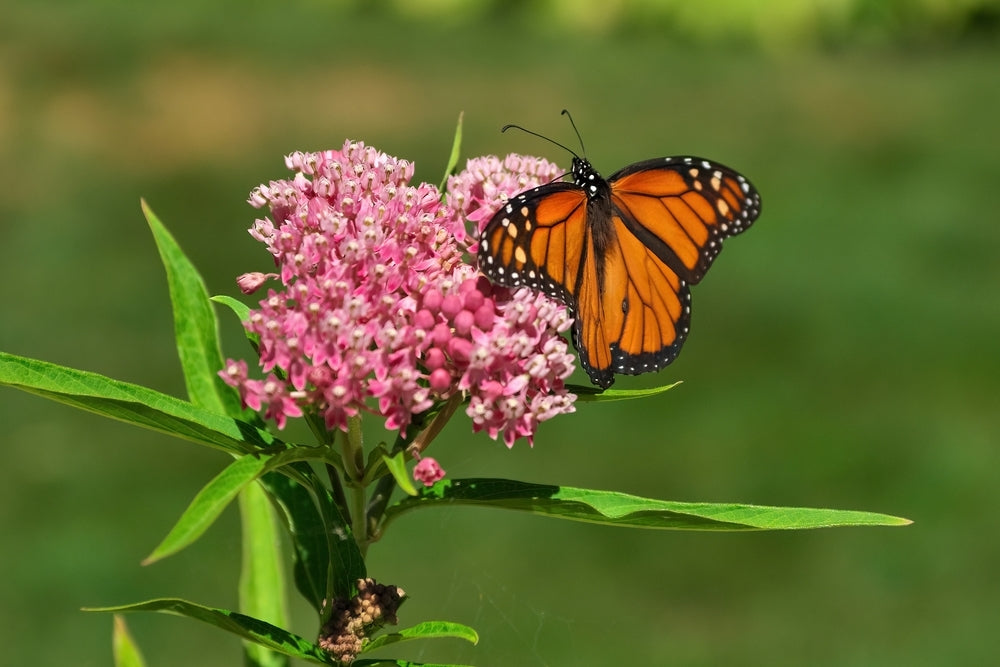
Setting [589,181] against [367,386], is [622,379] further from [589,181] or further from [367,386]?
[367,386]

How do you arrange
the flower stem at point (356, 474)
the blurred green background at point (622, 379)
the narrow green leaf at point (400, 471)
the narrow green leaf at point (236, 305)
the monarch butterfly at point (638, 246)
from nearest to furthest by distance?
the narrow green leaf at point (400, 471) → the flower stem at point (356, 474) → the narrow green leaf at point (236, 305) → the monarch butterfly at point (638, 246) → the blurred green background at point (622, 379)

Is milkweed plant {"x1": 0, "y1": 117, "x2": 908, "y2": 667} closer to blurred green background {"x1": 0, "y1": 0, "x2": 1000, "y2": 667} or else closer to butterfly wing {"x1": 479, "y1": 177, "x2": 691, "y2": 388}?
butterfly wing {"x1": 479, "y1": 177, "x2": 691, "y2": 388}

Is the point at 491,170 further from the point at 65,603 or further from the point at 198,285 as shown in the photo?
the point at 65,603

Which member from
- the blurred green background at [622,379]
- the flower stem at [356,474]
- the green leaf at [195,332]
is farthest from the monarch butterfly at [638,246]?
the blurred green background at [622,379]

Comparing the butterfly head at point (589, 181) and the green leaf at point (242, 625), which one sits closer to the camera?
the green leaf at point (242, 625)

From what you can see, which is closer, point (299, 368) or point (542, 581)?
point (299, 368)

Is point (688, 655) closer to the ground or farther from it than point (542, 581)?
closer to the ground

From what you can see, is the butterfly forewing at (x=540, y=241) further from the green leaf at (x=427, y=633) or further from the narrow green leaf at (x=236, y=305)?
the green leaf at (x=427, y=633)

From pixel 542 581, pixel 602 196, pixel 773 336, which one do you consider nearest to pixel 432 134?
pixel 773 336
